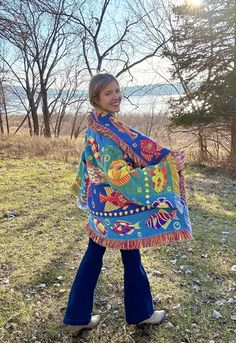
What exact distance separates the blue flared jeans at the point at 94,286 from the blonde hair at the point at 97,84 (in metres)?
0.78

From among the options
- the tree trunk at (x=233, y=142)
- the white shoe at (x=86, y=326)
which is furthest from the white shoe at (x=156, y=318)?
the tree trunk at (x=233, y=142)

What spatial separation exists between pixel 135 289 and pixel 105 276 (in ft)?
3.04

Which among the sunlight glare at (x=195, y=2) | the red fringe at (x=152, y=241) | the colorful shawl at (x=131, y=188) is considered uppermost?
the sunlight glare at (x=195, y=2)

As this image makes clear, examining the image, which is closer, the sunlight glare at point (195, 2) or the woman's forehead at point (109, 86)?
the woman's forehead at point (109, 86)

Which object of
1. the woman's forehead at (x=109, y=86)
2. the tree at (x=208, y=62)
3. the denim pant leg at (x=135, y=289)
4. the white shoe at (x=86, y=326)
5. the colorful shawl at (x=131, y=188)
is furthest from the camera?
the tree at (x=208, y=62)

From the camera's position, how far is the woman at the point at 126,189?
66.6 inches

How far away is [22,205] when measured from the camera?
485 cm

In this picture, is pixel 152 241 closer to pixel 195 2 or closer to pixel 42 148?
pixel 42 148

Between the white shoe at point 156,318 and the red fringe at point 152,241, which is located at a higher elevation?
the red fringe at point 152,241

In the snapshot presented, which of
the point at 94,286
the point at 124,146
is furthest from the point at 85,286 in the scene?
the point at 124,146

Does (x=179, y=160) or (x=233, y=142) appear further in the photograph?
(x=233, y=142)

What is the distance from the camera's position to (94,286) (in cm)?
205

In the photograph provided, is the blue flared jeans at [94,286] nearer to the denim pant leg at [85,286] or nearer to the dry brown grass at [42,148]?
the denim pant leg at [85,286]

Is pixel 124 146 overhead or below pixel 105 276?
overhead
